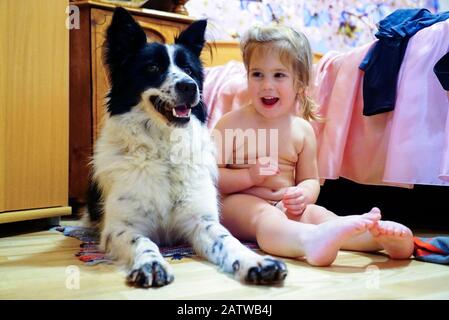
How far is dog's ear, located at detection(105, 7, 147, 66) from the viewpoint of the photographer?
5.38ft

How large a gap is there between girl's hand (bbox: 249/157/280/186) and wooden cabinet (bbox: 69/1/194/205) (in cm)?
118

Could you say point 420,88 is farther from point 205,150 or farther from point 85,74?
point 85,74

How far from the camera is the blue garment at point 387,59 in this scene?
210 centimetres

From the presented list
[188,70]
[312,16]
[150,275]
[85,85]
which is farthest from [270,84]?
[312,16]

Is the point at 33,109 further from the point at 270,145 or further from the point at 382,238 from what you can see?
the point at 382,238

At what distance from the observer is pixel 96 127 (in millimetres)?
2691

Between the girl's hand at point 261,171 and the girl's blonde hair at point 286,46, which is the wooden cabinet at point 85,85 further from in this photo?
the girl's hand at point 261,171

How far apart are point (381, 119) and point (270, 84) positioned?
0.66 meters

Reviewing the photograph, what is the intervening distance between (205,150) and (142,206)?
38cm

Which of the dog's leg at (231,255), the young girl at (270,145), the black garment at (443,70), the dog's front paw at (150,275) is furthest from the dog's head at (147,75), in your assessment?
the black garment at (443,70)

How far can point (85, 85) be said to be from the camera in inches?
106

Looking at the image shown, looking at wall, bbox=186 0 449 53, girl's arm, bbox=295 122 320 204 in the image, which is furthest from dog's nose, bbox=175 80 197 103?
wall, bbox=186 0 449 53

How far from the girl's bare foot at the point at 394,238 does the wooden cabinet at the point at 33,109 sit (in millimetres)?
1558

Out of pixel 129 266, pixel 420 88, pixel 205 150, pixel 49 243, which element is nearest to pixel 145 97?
pixel 205 150
